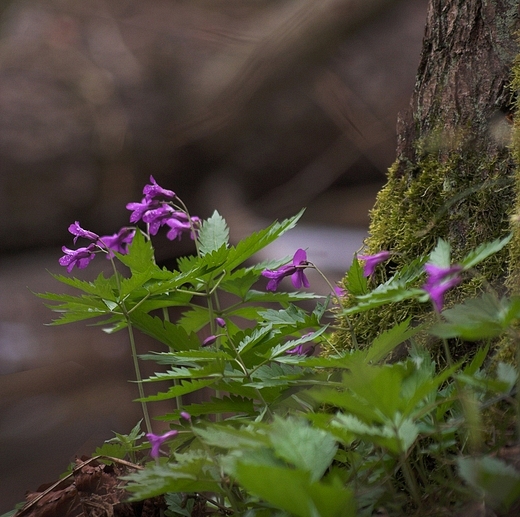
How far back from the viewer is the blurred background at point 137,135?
3166mm

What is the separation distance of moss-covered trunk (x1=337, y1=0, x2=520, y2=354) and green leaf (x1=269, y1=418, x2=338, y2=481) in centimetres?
50

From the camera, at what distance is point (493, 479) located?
454 millimetres

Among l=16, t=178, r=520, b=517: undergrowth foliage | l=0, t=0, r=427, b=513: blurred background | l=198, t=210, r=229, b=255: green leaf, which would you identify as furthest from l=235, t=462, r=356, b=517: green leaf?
l=0, t=0, r=427, b=513: blurred background

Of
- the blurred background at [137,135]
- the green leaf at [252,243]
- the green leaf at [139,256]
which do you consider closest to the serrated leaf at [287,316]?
the green leaf at [252,243]

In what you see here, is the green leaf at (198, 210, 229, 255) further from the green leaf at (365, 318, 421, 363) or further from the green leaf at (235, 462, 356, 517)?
the green leaf at (235, 462, 356, 517)

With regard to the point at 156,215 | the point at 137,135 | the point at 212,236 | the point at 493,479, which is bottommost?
the point at 493,479

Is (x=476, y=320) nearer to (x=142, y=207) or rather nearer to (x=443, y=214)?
(x=443, y=214)

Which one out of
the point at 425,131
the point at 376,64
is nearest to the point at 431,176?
the point at 425,131

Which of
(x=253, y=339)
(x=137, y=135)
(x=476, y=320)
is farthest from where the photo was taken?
(x=137, y=135)

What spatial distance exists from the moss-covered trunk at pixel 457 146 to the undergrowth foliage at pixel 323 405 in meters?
0.12

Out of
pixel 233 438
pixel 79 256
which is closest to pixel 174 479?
pixel 233 438

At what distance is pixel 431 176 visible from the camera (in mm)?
1090

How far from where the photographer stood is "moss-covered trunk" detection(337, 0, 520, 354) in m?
0.98

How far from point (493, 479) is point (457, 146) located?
0.71m
